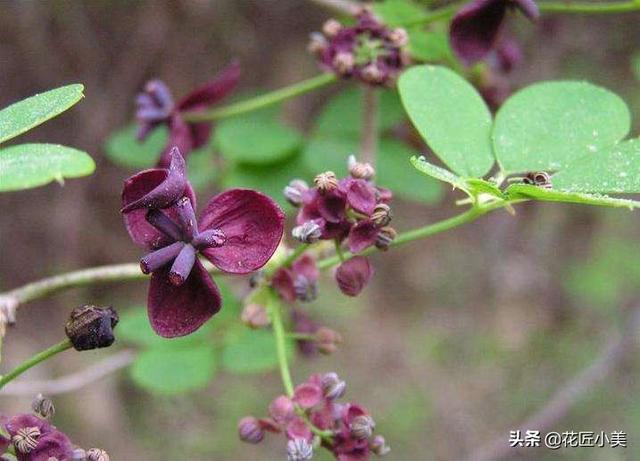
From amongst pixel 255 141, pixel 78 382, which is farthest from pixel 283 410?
pixel 78 382

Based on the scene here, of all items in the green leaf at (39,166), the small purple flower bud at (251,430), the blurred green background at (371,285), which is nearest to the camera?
the green leaf at (39,166)

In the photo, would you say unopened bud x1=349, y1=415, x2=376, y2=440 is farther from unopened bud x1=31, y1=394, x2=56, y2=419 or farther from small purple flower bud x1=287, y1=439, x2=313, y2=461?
unopened bud x1=31, y1=394, x2=56, y2=419

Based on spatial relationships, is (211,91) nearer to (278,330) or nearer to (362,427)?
(278,330)

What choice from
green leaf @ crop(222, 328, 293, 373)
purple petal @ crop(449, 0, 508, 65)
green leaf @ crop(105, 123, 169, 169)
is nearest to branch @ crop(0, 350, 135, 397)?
green leaf @ crop(222, 328, 293, 373)

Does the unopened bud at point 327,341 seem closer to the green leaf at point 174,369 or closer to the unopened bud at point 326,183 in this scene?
the unopened bud at point 326,183

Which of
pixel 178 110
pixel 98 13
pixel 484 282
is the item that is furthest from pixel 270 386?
pixel 178 110

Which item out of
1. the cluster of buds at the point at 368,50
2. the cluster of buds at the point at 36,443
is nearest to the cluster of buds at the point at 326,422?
the cluster of buds at the point at 36,443

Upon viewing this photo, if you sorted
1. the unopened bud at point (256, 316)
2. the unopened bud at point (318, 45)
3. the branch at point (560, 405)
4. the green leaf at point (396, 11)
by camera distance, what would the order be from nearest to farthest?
the unopened bud at point (256, 316) < the unopened bud at point (318, 45) < the green leaf at point (396, 11) < the branch at point (560, 405)
